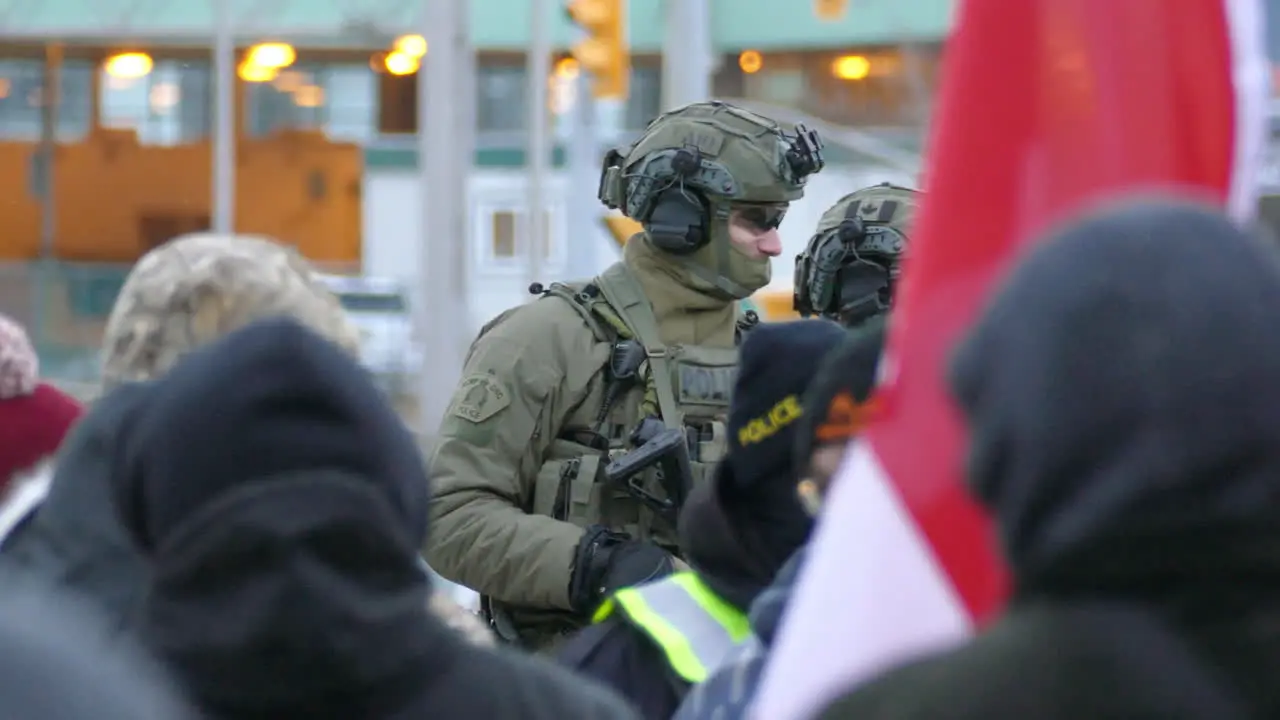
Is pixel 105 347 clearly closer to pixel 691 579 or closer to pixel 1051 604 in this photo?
pixel 691 579

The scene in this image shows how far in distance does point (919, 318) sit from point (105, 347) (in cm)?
137

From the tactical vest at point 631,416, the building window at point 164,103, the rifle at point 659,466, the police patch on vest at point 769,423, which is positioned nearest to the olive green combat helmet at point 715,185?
the tactical vest at point 631,416

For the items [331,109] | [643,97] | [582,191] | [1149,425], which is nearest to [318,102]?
[331,109]

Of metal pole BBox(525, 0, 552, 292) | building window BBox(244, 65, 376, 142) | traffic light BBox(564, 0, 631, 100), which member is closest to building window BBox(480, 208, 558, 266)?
building window BBox(244, 65, 376, 142)

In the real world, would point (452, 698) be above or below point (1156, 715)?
below

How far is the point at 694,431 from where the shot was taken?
4.36 metres

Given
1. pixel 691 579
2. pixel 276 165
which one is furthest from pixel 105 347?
pixel 276 165

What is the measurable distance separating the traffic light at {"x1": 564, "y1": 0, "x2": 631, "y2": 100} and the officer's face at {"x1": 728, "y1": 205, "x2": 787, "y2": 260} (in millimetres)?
9544

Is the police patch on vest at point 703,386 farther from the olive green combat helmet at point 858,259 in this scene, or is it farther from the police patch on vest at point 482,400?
the police patch on vest at point 482,400

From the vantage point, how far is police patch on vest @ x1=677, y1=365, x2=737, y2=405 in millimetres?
4371

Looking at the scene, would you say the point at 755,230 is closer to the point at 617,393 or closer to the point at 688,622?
the point at 617,393

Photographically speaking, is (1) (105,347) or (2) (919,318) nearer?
(2) (919,318)

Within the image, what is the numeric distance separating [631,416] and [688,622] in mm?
1468

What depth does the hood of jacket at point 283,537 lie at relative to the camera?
2004 mm
